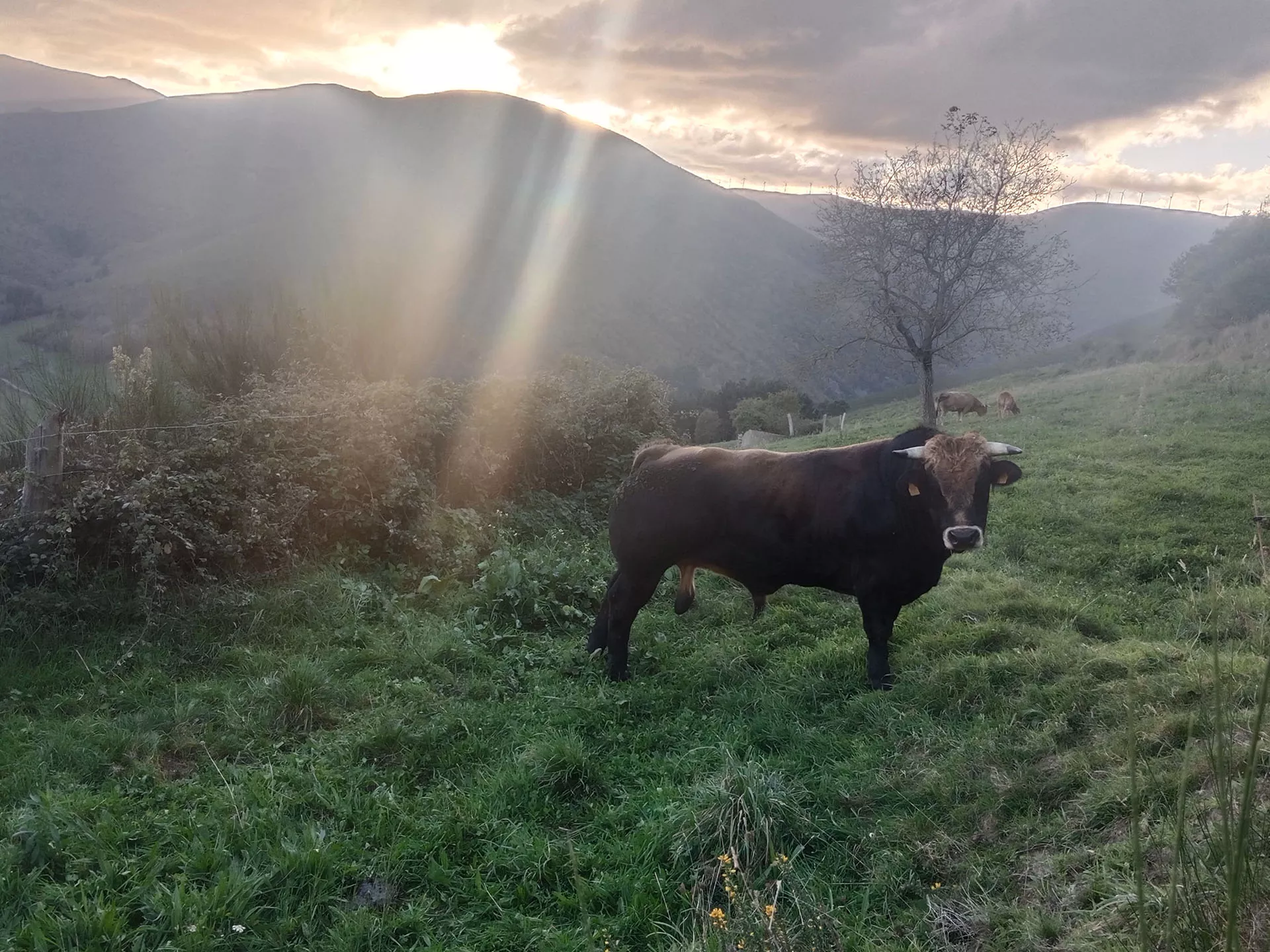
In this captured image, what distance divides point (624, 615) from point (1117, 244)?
15125cm

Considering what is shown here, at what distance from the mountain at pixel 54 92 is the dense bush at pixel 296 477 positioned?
10794cm

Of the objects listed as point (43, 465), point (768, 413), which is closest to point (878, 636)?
point (43, 465)

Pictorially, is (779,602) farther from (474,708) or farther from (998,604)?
(474,708)

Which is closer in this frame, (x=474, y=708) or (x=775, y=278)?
(x=474, y=708)

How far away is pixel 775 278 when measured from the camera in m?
112

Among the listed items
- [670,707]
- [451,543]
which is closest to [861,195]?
[451,543]

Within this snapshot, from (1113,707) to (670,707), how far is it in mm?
3106

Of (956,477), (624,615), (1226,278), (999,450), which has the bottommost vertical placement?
(624,615)

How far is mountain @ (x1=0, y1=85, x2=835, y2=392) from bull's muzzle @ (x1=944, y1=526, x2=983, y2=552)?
1429 cm

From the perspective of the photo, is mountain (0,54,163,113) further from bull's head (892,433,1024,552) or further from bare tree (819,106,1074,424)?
bull's head (892,433,1024,552)

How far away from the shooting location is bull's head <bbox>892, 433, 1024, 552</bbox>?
20.1 feet

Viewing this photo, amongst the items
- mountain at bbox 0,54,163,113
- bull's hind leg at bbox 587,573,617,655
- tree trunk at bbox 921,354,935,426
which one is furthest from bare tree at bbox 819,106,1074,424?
mountain at bbox 0,54,163,113

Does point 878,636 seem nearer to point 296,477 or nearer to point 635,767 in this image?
point 635,767

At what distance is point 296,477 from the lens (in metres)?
9.11
